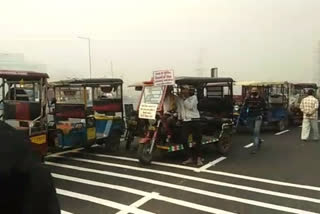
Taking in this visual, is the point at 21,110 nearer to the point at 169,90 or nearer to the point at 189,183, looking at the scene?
the point at 169,90

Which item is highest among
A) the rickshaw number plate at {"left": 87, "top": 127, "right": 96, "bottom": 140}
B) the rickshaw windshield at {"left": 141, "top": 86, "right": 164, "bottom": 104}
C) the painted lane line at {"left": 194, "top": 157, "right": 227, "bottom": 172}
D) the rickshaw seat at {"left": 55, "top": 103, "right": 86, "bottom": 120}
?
the rickshaw windshield at {"left": 141, "top": 86, "right": 164, "bottom": 104}

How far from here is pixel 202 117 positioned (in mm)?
Result: 11438

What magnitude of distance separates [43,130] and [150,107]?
8.03 feet

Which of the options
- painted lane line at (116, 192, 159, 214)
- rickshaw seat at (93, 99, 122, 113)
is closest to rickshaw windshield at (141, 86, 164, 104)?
rickshaw seat at (93, 99, 122, 113)

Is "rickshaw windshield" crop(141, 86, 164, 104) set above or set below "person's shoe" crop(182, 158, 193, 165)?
above

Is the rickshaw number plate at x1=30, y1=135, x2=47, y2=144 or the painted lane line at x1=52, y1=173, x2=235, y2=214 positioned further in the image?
the rickshaw number plate at x1=30, y1=135, x2=47, y2=144

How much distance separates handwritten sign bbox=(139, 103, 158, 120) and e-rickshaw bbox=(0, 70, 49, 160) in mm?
2175

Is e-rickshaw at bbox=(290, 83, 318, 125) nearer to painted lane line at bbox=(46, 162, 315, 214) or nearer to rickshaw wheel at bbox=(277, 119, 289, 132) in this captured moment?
rickshaw wheel at bbox=(277, 119, 289, 132)

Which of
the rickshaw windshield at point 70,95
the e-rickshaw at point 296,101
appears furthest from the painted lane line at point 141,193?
the e-rickshaw at point 296,101

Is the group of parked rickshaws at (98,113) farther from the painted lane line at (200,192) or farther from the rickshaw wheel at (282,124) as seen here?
the rickshaw wheel at (282,124)

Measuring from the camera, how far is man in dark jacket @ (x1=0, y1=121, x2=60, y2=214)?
126cm

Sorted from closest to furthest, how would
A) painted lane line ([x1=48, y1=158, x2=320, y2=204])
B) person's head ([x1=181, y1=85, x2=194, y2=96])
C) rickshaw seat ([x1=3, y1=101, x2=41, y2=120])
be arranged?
painted lane line ([x1=48, y1=158, x2=320, y2=204]) → rickshaw seat ([x1=3, y1=101, x2=41, y2=120]) → person's head ([x1=181, y1=85, x2=194, y2=96])

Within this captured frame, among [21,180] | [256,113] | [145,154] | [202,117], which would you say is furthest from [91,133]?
[21,180]

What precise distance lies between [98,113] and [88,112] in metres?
1.26
